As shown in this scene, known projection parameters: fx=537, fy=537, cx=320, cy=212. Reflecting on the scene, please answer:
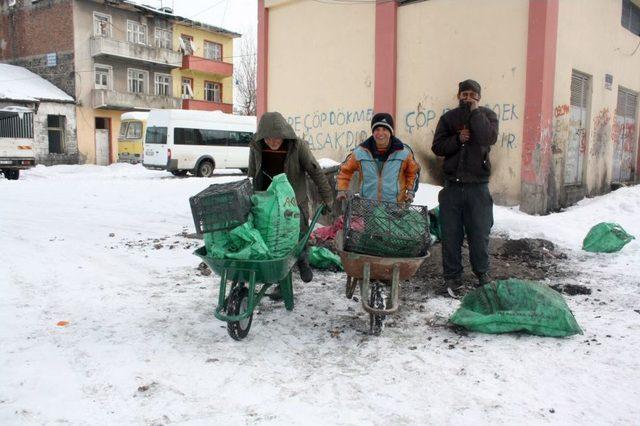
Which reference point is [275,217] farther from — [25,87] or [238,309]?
[25,87]

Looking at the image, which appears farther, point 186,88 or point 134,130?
point 186,88

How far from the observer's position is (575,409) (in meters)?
2.96

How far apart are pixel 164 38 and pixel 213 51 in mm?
4138

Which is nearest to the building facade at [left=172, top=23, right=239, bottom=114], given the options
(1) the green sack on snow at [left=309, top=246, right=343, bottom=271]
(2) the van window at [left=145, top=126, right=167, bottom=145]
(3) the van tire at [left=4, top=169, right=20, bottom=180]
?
(2) the van window at [left=145, top=126, right=167, bottom=145]

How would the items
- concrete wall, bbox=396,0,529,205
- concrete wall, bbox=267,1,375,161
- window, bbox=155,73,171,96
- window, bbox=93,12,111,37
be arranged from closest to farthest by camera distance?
concrete wall, bbox=396,0,529,205
concrete wall, bbox=267,1,375,161
window, bbox=93,12,111,37
window, bbox=155,73,171,96

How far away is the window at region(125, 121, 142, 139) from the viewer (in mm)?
24969

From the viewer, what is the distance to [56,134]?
29.5 metres

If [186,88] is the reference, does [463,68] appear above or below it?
below

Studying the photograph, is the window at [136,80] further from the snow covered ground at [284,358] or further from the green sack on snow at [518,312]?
the green sack on snow at [518,312]

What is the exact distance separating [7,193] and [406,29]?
1052 centimetres

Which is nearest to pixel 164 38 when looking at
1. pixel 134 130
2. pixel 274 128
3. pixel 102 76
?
pixel 102 76

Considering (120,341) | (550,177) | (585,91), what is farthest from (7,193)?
(585,91)

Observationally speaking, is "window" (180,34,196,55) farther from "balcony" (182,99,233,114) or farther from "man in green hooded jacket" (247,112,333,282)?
"man in green hooded jacket" (247,112,333,282)

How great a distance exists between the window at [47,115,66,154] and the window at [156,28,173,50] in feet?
27.6
